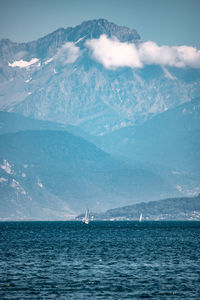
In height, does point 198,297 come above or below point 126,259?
below

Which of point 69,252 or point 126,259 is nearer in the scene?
point 126,259

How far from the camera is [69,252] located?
174 metres

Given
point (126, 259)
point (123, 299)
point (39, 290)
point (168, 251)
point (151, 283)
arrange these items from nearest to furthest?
1. point (123, 299)
2. point (39, 290)
3. point (151, 283)
4. point (126, 259)
5. point (168, 251)

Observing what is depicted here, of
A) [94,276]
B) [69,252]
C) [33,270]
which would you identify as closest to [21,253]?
[69,252]

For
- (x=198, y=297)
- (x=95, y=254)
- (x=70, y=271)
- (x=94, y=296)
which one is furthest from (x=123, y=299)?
(x=95, y=254)

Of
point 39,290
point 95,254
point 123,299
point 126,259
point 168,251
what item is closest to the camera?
point 123,299

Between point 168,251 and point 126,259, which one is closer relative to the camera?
point 126,259

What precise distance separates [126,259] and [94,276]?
32568mm

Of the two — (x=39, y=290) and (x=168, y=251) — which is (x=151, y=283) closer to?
(x=39, y=290)

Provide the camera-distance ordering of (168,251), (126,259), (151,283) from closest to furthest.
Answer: (151,283) < (126,259) < (168,251)

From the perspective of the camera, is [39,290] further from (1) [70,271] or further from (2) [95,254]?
(2) [95,254]

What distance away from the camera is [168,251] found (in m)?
180

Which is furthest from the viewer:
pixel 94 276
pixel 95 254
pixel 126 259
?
pixel 95 254

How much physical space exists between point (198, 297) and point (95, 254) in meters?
67.5
